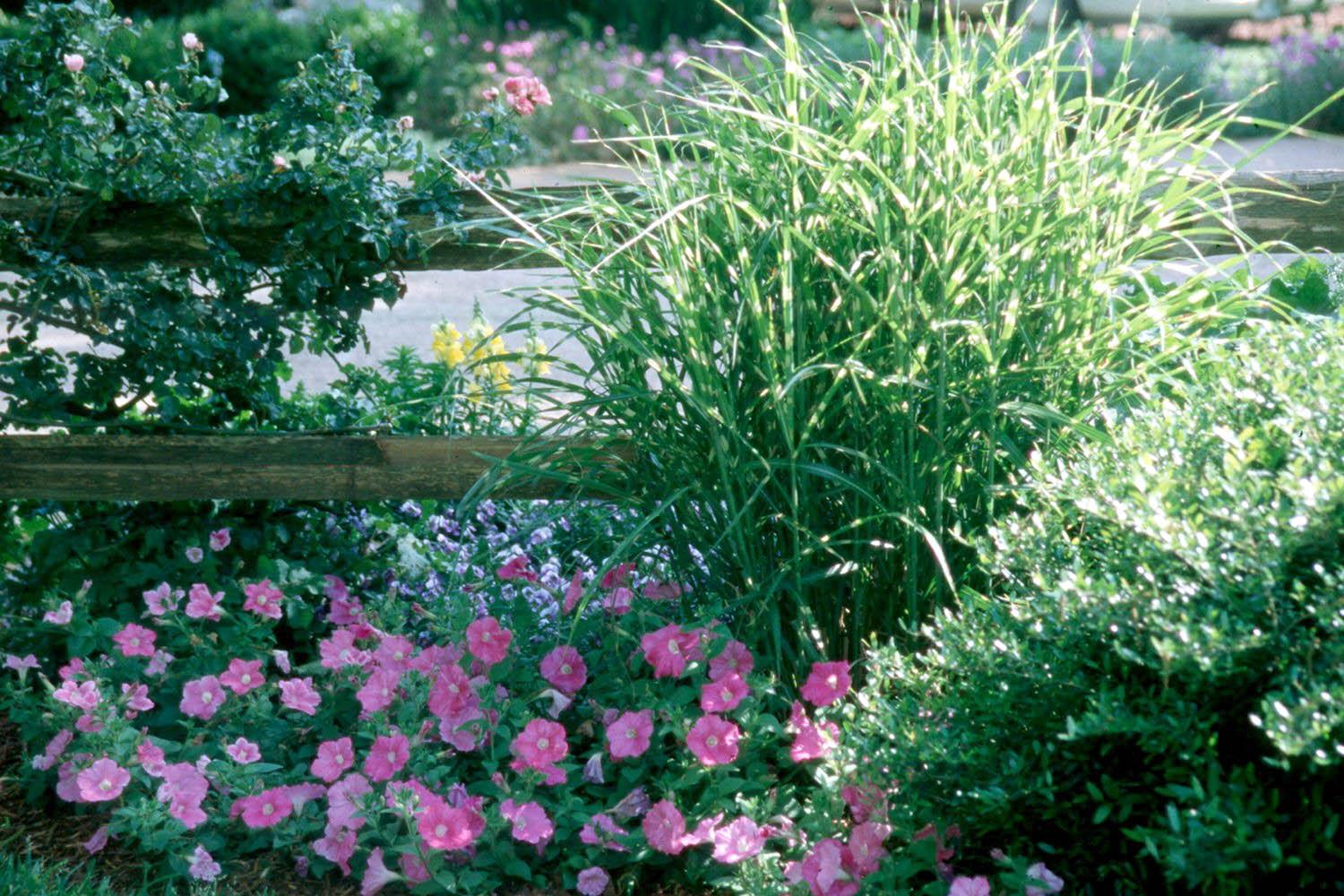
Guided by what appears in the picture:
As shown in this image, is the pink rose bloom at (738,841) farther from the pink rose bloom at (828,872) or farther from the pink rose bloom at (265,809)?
the pink rose bloom at (265,809)

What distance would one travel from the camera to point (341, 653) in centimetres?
279

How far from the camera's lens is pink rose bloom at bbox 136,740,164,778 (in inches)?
101

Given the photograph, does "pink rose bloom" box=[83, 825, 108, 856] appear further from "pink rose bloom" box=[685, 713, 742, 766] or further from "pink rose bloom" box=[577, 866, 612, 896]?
"pink rose bloom" box=[685, 713, 742, 766]

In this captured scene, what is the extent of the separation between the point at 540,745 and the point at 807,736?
45 centimetres

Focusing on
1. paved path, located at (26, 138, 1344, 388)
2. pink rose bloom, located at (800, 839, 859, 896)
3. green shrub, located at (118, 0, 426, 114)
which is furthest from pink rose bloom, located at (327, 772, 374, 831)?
green shrub, located at (118, 0, 426, 114)

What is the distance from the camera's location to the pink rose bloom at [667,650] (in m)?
Result: 2.53

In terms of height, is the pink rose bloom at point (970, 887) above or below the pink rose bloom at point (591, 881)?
above

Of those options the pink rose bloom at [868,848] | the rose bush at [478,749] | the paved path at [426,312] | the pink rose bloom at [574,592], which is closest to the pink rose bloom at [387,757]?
the rose bush at [478,749]

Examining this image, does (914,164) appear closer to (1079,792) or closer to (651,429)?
(651,429)

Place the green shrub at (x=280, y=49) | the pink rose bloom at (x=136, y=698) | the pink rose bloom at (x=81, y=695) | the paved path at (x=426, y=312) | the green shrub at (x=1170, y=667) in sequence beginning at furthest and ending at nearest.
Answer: the green shrub at (x=280, y=49) → the paved path at (x=426, y=312) → the pink rose bloom at (x=136, y=698) → the pink rose bloom at (x=81, y=695) → the green shrub at (x=1170, y=667)

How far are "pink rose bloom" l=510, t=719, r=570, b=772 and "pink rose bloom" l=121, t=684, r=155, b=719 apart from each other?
77cm

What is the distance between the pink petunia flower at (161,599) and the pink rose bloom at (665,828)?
1187 millimetres

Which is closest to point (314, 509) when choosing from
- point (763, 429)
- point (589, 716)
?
point (589, 716)

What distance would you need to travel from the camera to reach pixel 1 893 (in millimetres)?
2395
